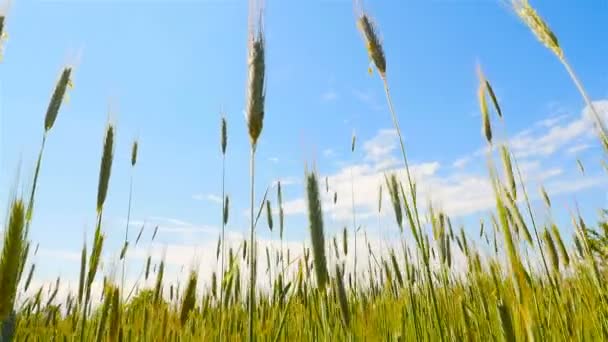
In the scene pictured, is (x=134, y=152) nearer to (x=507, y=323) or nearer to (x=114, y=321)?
(x=114, y=321)

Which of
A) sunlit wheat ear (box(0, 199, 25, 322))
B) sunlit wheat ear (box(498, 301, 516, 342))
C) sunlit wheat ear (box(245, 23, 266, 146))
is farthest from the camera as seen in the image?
sunlit wheat ear (box(245, 23, 266, 146))

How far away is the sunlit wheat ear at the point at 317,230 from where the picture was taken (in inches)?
47.6

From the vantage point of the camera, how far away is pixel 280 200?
3367 mm

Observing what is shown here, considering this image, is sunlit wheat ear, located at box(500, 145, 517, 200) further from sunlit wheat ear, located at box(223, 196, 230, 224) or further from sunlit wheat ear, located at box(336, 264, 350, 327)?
sunlit wheat ear, located at box(223, 196, 230, 224)

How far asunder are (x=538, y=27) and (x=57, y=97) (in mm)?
1999

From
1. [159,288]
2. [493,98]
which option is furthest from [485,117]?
[159,288]

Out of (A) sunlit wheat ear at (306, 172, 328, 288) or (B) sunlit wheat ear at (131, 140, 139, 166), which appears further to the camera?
(B) sunlit wheat ear at (131, 140, 139, 166)

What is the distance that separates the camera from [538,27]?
1759 mm

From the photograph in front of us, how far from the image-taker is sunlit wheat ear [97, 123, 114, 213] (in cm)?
145

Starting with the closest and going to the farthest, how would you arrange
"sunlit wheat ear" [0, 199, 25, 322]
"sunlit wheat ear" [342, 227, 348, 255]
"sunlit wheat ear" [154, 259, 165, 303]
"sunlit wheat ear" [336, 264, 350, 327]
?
"sunlit wheat ear" [0, 199, 25, 322] < "sunlit wheat ear" [336, 264, 350, 327] < "sunlit wheat ear" [154, 259, 165, 303] < "sunlit wheat ear" [342, 227, 348, 255]

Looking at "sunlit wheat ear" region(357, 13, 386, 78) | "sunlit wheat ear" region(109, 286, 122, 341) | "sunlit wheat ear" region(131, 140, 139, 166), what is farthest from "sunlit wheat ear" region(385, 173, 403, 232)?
"sunlit wheat ear" region(131, 140, 139, 166)

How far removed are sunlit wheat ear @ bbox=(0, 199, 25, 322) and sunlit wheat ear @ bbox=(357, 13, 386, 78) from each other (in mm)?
1327

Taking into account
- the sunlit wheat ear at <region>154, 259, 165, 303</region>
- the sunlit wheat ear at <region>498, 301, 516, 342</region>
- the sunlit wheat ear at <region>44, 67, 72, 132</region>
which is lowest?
the sunlit wheat ear at <region>498, 301, 516, 342</region>

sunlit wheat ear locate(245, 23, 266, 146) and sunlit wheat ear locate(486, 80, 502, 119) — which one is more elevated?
sunlit wheat ear locate(486, 80, 502, 119)
